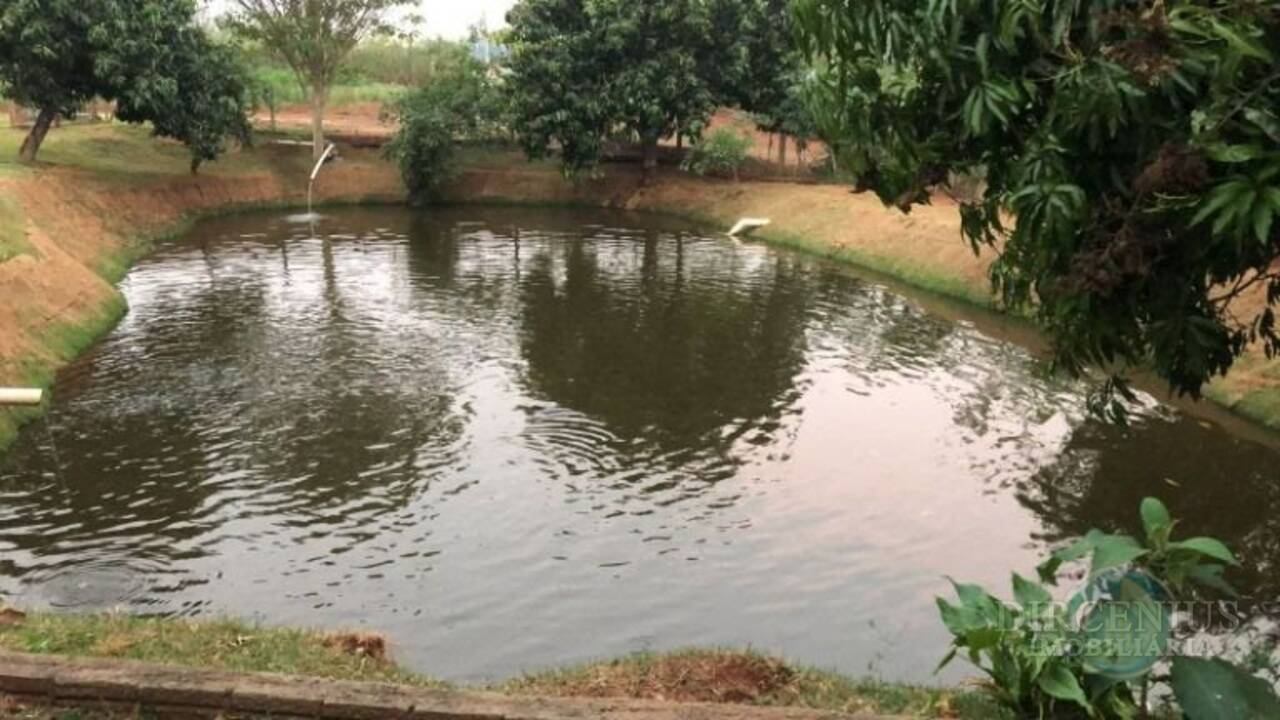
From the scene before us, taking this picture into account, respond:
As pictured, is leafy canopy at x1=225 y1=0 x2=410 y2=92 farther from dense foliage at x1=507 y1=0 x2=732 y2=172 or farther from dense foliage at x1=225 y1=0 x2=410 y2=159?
dense foliage at x1=507 y1=0 x2=732 y2=172

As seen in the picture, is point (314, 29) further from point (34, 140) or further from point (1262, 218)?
point (1262, 218)

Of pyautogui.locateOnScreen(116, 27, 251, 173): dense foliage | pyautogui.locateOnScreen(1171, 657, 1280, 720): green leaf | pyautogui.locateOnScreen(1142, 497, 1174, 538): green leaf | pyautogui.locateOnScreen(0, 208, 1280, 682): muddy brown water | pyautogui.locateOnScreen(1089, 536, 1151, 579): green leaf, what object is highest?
pyautogui.locateOnScreen(116, 27, 251, 173): dense foliage

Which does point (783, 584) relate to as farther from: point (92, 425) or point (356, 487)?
point (92, 425)

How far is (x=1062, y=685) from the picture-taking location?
5785mm

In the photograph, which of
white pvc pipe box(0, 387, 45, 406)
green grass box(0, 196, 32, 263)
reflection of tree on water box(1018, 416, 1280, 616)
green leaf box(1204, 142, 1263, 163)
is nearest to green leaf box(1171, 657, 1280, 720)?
green leaf box(1204, 142, 1263, 163)

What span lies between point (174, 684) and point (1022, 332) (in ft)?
68.0

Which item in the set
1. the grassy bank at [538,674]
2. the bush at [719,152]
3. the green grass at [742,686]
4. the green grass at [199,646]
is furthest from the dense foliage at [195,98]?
the green grass at [742,686]

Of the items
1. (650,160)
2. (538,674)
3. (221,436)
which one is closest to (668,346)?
(221,436)

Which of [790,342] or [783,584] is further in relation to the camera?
[790,342]

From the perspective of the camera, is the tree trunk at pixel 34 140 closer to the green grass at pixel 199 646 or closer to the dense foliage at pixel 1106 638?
the green grass at pixel 199 646

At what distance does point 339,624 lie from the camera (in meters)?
10.4

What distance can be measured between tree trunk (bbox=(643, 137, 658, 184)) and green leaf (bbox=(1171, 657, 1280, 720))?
124ft

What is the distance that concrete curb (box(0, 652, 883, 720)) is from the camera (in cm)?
595

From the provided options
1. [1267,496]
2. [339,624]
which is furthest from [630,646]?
[1267,496]
